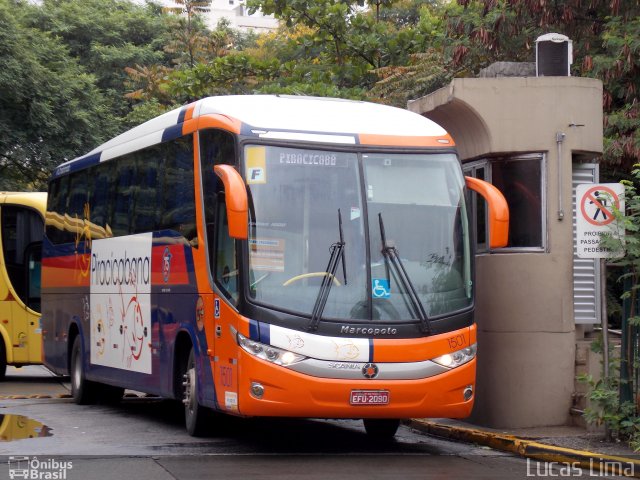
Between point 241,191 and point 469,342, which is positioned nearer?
point 241,191

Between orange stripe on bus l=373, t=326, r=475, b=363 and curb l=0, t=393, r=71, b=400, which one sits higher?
orange stripe on bus l=373, t=326, r=475, b=363

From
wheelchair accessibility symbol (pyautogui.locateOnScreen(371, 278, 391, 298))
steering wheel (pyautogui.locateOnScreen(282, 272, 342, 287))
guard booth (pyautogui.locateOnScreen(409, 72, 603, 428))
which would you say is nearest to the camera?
steering wheel (pyautogui.locateOnScreen(282, 272, 342, 287))

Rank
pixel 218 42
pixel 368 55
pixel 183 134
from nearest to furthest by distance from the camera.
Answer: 1. pixel 183 134
2. pixel 368 55
3. pixel 218 42

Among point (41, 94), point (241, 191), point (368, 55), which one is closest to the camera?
point (241, 191)

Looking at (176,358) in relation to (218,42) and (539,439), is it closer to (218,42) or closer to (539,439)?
(539,439)

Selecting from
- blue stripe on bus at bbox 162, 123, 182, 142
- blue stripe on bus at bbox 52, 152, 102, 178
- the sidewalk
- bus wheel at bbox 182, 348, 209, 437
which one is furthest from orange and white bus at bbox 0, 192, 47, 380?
bus wheel at bbox 182, 348, 209, 437

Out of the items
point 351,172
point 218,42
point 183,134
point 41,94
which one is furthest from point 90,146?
point 351,172

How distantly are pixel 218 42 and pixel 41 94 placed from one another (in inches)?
476

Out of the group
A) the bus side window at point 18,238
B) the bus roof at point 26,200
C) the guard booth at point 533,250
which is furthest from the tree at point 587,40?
the bus side window at point 18,238

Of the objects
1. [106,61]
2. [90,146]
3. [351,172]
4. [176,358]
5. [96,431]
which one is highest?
[106,61]

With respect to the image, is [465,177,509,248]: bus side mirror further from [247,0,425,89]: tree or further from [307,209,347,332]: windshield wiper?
[247,0,425,89]: tree

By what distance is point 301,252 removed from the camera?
1141 cm

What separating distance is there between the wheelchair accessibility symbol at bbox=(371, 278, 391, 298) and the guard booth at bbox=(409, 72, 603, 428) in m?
2.88

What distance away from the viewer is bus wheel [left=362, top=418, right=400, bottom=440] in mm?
13469
